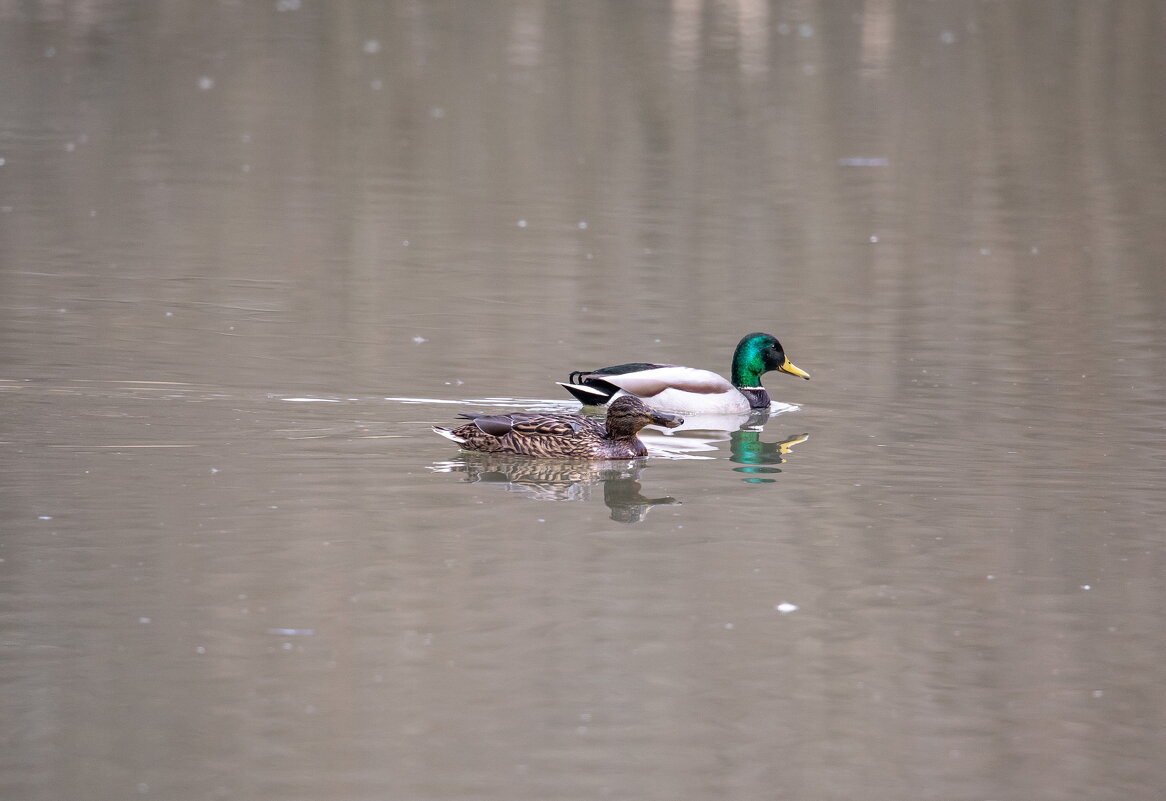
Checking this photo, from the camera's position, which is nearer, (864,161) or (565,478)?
(565,478)

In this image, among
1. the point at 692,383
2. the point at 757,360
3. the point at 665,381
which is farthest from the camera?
the point at 757,360

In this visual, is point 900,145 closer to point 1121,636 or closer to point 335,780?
point 1121,636

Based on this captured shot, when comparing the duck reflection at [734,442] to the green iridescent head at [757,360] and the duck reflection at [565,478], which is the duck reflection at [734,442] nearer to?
the green iridescent head at [757,360]

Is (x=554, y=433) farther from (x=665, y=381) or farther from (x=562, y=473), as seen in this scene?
(x=665, y=381)

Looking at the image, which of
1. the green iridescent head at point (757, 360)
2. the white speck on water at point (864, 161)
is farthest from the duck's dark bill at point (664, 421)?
the white speck on water at point (864, 161)

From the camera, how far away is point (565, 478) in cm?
970

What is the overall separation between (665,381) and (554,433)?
1.79m

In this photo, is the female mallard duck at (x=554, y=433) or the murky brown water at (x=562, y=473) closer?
the murky brown water at (x=562, y=473)

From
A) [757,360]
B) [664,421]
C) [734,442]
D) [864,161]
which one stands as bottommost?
[734,442]

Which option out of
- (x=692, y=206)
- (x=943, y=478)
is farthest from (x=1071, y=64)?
(x=943, y=478)

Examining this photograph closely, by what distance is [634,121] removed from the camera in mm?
26469

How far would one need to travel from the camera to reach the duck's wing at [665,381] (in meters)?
11.4

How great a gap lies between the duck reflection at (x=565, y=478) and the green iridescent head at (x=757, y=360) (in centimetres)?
237

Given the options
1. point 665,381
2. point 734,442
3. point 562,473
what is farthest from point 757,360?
point 562,473
